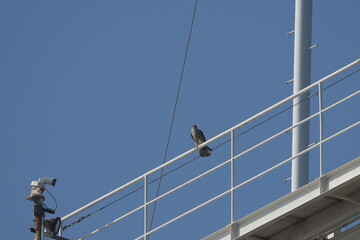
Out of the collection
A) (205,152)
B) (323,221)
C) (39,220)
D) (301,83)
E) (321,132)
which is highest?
(301,83)

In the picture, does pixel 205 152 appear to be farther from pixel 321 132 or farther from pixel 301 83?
pixel 321 132

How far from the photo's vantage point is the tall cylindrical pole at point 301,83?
17.1 meters

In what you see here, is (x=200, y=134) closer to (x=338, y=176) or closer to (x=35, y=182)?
(x=35, y=182)

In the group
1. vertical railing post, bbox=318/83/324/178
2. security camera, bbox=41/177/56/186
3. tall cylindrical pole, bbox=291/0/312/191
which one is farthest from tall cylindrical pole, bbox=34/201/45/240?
vertical railing post, bbox=318/83/324/178

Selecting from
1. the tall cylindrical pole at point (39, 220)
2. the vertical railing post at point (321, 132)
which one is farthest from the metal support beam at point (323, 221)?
the tall cylindrical pole at point (39, 220)

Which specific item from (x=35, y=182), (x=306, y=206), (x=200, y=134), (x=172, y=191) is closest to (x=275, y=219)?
(x=306, y=206)

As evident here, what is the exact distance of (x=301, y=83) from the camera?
18125mm

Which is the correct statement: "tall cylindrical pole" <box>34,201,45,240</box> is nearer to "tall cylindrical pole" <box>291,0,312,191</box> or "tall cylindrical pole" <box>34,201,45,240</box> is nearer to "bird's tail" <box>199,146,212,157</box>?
"bird's tail" <box>199,146,212,157</box>

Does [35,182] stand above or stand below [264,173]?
above

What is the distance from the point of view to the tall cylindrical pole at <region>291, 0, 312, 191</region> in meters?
17.1

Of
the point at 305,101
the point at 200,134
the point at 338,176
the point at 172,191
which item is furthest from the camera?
the point at 200,134

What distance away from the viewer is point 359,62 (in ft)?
46.1

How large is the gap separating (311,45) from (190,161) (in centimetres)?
331

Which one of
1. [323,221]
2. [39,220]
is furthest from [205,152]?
[323,221]
